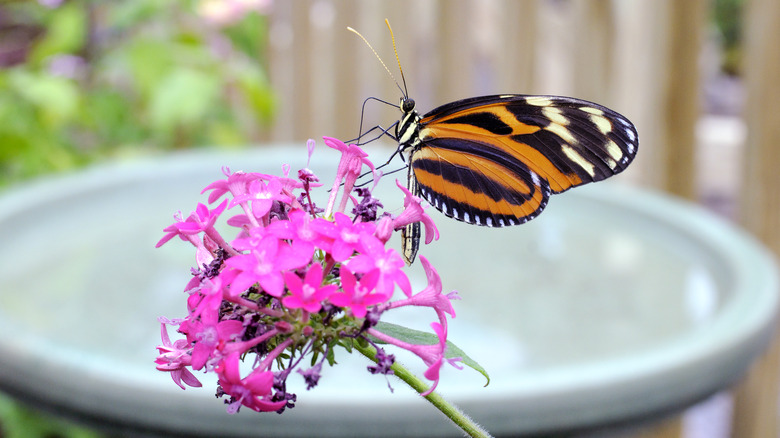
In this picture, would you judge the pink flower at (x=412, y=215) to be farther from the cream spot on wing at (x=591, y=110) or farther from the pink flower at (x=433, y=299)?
the cream spot on wing at (x=591, y=110)

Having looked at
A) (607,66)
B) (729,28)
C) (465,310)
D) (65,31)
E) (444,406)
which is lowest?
(465,310)

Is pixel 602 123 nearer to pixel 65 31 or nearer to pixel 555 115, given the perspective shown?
pixel 555 115

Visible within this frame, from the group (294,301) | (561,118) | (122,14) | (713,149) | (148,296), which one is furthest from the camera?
(713,149)

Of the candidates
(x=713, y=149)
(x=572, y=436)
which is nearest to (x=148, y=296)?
(x=572, y=436)

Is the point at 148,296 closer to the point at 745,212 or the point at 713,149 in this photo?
the point at 745,212

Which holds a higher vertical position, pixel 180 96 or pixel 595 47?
pixel 595 47

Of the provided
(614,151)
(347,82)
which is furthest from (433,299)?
(347,82)

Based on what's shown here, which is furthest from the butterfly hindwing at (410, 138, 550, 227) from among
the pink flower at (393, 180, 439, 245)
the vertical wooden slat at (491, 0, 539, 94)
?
the vertical wooden slat at (491, 0, 539, 94)

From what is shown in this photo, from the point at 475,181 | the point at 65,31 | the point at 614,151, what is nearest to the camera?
the point at 614,151
